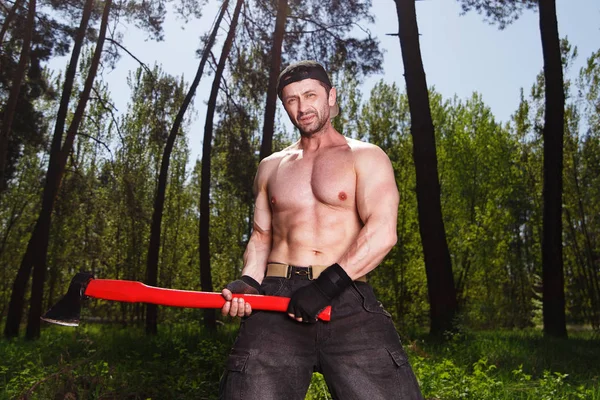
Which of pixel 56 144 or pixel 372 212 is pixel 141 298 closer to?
pixel 372 212

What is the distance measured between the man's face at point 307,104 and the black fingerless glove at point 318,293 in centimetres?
80

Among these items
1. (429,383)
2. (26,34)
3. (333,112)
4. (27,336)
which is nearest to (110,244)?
(27,336)

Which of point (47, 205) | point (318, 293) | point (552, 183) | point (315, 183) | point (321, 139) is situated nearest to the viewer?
point (318, 293)

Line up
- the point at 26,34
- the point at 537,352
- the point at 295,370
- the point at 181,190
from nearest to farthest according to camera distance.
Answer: the point at 295,370 → the point at 537,352 → the point at 26,34 → the point at 181,190

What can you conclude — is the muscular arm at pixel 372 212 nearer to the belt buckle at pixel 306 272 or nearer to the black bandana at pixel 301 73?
the belt buckle at pixel 306 272

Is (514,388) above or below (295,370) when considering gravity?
below

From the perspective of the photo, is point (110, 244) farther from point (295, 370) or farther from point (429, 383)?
point (295, 370)

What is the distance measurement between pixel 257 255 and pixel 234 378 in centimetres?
69

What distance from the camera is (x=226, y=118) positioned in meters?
15.6

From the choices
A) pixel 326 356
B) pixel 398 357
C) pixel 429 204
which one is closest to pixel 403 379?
pixel 398 357

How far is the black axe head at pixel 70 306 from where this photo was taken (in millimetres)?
2824

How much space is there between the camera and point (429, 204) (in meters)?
9.38

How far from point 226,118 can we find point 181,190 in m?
11.6

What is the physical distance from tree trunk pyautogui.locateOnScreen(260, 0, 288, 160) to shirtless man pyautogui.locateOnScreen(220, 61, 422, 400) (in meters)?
8.66
